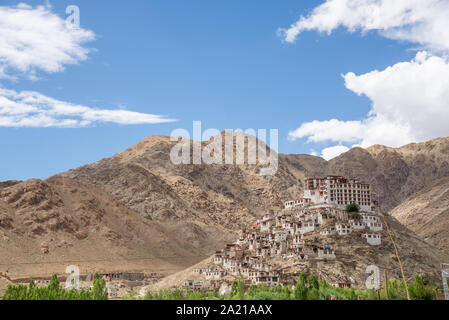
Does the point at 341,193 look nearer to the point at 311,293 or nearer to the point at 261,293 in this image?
the point at 311,293

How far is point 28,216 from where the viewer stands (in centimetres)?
14988

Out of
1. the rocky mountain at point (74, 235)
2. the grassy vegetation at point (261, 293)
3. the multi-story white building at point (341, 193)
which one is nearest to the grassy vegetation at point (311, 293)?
the grassy vegetation at point (261, 293)

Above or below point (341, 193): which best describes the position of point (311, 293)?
below

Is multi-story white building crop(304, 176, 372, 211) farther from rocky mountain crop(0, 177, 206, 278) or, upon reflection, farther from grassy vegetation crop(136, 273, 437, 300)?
rocky mountain crop(0, 177, 206, 278)

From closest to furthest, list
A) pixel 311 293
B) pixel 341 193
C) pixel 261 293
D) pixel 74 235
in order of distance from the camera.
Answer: pixel 261 293
pixel 311 293
pixel 341 193
pixel 74 235

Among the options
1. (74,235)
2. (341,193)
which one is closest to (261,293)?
(341,193)

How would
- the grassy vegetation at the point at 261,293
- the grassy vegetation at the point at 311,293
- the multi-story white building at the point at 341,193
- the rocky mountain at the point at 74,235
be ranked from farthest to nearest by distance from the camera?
the rocky mountain at the point at 74,235
the multi-story white building at the point at 341,193
the grassy vegetation at the point at 311,293
the grassy vegetation at the point at 261,293

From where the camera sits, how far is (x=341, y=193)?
401 ft

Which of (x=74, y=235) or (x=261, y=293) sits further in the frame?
(x=74, y=235)

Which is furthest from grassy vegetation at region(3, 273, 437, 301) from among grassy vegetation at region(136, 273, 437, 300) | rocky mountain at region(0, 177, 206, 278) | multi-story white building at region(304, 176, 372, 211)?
rocky mountain at region(0, 177, 206, 278)

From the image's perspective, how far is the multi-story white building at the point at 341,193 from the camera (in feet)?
400

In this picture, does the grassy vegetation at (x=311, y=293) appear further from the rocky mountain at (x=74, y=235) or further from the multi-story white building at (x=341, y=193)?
the rocky mountain at (x=74, y=235)

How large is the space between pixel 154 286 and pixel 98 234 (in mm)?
46128
